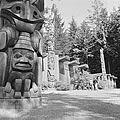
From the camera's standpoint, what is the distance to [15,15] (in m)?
3.56

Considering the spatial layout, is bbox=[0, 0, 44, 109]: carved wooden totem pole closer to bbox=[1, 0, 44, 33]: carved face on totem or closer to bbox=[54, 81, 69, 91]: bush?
bbox=[1, 0, 44, 33]: carved face on totem

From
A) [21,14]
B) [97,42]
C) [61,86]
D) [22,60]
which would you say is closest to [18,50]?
[22,60]

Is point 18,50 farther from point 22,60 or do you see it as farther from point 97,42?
point 97,42

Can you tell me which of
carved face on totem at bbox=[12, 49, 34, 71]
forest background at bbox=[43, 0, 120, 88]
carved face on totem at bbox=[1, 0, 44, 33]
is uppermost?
forest background at bbox=[43, 0, 120, 88]

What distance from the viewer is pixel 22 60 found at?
3521 millimetres

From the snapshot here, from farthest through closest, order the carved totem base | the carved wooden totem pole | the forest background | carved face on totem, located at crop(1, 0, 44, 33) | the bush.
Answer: the forest background → the bush → carved face on totem, located at crop(1, 0, 44, 33) → the carved wooden totem pole → the carved totem base

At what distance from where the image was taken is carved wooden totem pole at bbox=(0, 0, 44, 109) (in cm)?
350

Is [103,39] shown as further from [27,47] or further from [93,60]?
[27,47]

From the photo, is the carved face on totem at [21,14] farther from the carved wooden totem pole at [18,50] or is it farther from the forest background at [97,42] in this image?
the forest background at [97,42]

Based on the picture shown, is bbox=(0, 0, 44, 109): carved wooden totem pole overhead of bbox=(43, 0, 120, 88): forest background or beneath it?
beneath

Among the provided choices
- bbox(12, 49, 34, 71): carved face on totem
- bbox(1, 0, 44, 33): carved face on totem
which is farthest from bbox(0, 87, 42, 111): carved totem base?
bbox(1, 0, 44, 33): carved face on totem

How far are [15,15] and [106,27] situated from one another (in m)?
23.1

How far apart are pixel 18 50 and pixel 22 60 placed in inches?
11.4

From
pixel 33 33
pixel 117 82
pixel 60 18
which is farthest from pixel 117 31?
pixel 33 33
